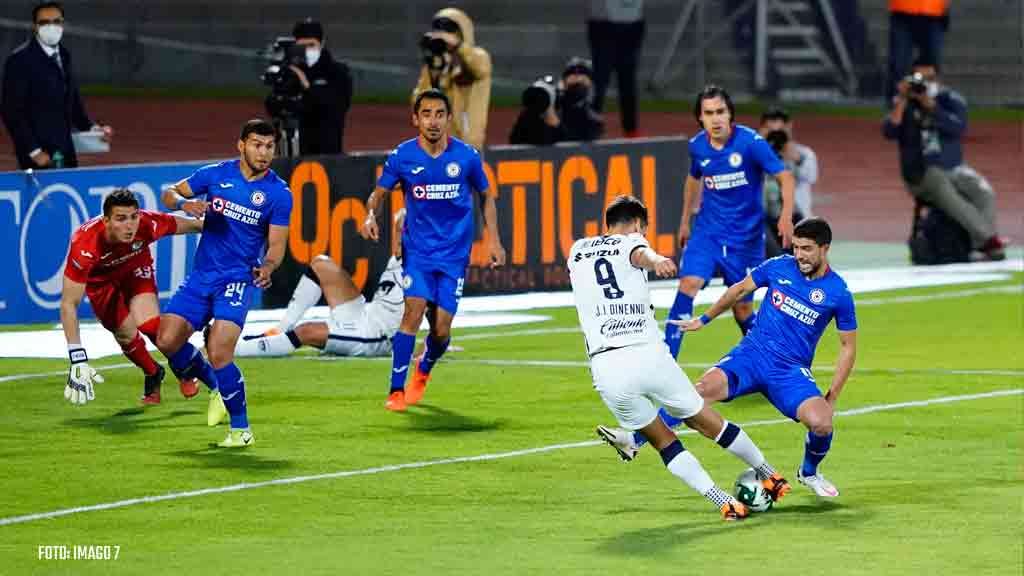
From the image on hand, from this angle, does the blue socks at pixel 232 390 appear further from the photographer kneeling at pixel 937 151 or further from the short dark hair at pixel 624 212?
the photographer kneeling at pixel 937 151

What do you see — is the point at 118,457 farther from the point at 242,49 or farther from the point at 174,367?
the point at 242,49

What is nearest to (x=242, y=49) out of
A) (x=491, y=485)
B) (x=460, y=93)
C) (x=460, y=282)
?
(x=460, y=93)

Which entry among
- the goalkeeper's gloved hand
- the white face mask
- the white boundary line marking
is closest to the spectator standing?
the white face mask

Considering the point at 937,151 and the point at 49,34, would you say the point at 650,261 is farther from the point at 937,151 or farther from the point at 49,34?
the point at 937,151

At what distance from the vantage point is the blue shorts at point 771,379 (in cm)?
1181

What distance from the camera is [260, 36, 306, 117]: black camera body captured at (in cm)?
2028

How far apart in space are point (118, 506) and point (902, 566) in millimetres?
3985

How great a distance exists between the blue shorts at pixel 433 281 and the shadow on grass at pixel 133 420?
65.0 inches

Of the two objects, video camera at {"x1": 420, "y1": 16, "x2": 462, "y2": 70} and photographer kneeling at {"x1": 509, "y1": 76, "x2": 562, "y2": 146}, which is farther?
photographer kneeling at {"x1": 509, "y1": 76, "x2": 562, "y2": 146}

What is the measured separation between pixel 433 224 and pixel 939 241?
34.9 ft

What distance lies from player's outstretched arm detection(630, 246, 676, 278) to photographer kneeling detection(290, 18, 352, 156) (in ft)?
32.8

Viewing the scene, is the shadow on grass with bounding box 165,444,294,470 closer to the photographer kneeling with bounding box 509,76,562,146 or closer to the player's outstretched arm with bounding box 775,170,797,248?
the player's outstretched arm with bounding box 775,170,797,248

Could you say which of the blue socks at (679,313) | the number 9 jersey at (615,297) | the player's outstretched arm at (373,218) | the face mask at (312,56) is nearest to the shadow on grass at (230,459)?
the player's outstretched arm at (373,218)

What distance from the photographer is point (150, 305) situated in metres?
14.8
